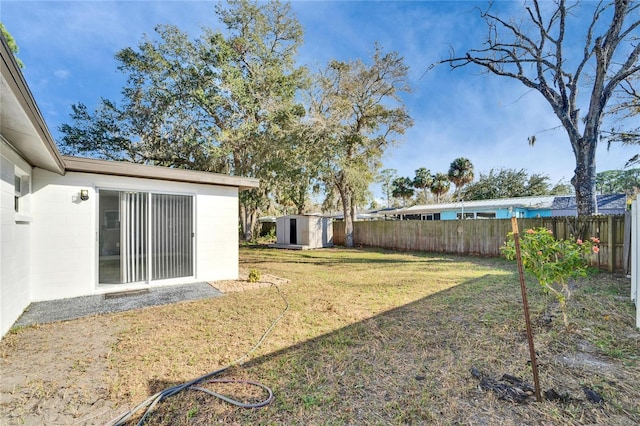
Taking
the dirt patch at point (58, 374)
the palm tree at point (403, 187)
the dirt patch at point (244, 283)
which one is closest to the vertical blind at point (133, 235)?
the dirt patch at point (244, 283)

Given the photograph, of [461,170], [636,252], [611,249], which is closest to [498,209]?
[611,249]

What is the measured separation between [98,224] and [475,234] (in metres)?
11.5

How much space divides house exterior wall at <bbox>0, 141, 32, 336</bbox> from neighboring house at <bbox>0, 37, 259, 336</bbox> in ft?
0.04

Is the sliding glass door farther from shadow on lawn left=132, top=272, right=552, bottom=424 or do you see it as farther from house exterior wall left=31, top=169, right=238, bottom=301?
shadow on lawn left=132, top=272, right=552, bottom=424

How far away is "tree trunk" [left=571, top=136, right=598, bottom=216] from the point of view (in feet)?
25.6

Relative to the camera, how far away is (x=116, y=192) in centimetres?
536

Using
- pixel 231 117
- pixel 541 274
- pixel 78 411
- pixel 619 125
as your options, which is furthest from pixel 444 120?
pixel 78 411

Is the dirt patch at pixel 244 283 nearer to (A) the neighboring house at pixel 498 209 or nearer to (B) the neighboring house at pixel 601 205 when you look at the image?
(A) the neighboring house at pixel 498 209

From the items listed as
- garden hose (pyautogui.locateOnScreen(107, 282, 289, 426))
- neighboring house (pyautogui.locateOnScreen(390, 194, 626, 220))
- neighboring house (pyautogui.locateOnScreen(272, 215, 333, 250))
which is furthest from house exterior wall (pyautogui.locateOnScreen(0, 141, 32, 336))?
neighboring house (pyautogui.locateOnScreen(390, 194, 626, 220))

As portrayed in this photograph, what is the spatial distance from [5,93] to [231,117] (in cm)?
1178

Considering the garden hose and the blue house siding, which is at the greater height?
the blue house siding

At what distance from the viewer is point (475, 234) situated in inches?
431

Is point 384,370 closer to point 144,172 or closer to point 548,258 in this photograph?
point 548,258

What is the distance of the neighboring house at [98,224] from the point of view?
3.56 meters
